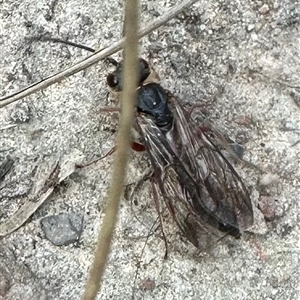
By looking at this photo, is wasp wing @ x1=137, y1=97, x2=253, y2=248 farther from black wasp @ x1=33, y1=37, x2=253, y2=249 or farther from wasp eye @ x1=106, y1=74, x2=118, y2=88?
wasp eye @ x1=106, y1=74, x2=118, y2=88

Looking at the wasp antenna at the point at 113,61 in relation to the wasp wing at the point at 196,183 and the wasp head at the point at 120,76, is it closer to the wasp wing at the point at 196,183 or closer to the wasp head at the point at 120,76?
the wasp head at the point at 120,76

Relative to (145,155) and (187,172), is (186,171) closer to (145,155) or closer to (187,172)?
(187,172)

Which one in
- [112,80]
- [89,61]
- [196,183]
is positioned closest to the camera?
[89,61]

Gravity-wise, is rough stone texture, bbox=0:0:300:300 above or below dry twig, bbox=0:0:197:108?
below

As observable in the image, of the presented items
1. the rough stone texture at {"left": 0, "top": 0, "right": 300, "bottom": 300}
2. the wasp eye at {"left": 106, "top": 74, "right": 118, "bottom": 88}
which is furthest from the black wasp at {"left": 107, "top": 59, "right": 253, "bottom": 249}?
the rough stone texture at {"left": 0, "top": 0, "right": 300, "bottom": 300}

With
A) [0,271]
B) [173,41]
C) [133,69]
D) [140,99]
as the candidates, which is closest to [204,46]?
[173,41]

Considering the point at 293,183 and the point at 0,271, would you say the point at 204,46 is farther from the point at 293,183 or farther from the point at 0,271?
the point at 0,271

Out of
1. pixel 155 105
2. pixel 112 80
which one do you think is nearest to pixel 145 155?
pixel 155 105

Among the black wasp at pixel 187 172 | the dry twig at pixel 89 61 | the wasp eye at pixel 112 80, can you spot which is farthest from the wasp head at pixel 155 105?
the dry twig at pixel 89 61
